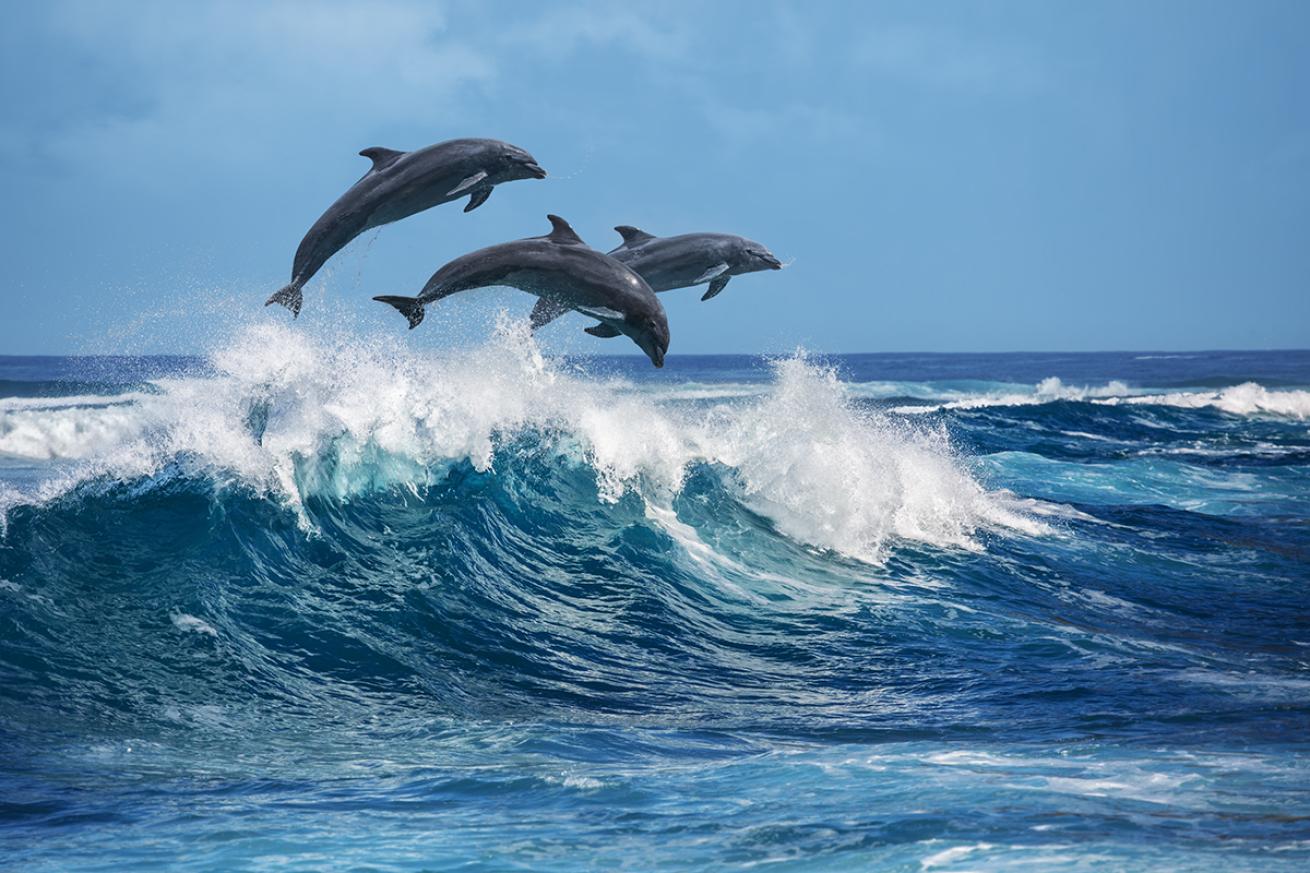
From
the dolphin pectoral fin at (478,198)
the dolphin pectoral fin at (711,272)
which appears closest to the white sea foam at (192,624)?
the dolphin pectoral fin at (478,198)

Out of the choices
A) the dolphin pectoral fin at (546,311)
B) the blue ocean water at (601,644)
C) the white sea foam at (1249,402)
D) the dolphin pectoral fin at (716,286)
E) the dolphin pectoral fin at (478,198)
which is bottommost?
the blue ocean water at (601,644)

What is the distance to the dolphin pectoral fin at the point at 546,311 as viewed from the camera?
8336 mm

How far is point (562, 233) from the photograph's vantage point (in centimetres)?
834

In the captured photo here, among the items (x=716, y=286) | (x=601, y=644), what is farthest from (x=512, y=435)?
(x=601, y=644)

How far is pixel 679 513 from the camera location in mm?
12422

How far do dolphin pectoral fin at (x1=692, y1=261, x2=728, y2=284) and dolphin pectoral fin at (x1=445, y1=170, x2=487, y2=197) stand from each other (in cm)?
206

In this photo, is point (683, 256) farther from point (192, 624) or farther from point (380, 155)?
point (192, 624)

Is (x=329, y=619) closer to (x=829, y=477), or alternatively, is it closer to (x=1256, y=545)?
(x=829, y=477)

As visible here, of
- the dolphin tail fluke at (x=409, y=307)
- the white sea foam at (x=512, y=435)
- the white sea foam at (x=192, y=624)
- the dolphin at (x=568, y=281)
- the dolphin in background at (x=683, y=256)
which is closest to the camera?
the dolphin tail fluke at (x=409, y=307)

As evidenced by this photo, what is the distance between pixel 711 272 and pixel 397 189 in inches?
103

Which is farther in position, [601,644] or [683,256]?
[683,256]

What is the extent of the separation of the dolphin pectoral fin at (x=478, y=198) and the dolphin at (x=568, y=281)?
0.48 m

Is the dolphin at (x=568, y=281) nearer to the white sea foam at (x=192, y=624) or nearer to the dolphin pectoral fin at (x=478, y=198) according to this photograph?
the dolphin pectoral fin at (x=478, y=198)

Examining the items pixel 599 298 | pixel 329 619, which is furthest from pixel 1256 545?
pixel 329 619
